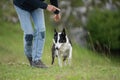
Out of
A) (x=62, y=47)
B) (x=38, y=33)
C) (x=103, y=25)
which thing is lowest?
(x=103, y=25)

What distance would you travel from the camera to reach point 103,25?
118ft

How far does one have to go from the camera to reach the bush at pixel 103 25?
35.2 m

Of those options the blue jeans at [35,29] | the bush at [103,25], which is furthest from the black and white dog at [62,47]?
the bush at [103,25]

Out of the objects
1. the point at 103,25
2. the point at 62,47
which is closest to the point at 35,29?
the point at 62,47

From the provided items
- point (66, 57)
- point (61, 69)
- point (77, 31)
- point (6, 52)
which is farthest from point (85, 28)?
point (61, 69)

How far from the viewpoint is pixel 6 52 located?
83.5 feet

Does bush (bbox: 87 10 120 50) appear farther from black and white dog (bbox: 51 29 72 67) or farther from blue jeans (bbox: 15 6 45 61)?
blue jeans (bbox: 15 6 45 61)

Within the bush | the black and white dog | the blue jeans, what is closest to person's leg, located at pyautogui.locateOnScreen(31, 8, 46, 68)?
the blue jeans

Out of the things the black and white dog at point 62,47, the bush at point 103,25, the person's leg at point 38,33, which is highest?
the person's leg at point 38,33

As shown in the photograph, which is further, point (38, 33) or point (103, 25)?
point (103, 25)

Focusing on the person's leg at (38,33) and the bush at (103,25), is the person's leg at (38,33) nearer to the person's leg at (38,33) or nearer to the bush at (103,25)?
the person's leg at (38,33)

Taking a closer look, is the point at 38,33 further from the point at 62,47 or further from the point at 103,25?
the point at 103,25

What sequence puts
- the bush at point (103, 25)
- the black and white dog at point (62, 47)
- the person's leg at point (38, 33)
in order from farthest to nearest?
the bush at point (103, 25)
the black and white dog at point (62, 47)
the person's leg at point (38, 33)

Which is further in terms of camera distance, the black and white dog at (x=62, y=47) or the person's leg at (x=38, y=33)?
the black and white dog at (x=62, y=47)
